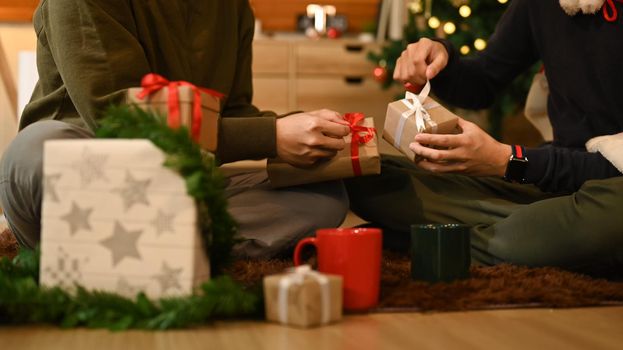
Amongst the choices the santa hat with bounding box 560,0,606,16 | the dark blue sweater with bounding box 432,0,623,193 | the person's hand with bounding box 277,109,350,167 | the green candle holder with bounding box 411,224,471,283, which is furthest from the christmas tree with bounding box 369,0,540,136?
the green candle holder with bounding box 411,224,471,283

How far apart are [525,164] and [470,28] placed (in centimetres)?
174

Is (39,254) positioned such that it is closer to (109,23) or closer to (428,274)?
(109,23)

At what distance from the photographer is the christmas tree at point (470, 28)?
303 centimetres

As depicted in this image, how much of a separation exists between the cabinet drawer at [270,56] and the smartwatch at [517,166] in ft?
7.86

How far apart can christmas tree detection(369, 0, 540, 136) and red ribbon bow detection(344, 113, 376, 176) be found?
5.29ft

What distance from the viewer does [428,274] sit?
125cm

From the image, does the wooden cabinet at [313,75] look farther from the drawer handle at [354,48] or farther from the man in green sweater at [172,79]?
the man in green sweater at [172,79]

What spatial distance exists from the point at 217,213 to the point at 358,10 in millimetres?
3196

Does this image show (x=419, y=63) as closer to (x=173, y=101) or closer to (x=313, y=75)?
(x=173, y=101)

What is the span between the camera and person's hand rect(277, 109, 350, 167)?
1350 mm

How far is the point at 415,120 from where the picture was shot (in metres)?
1.42

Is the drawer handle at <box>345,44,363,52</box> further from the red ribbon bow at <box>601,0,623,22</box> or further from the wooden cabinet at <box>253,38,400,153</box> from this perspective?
the red ribbon bow at <box>601,0,623,22</box>

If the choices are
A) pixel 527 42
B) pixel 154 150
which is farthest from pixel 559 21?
pixel 154 150

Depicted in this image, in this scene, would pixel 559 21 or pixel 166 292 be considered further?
pixel 559 21
